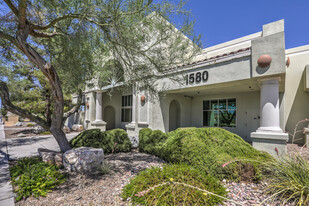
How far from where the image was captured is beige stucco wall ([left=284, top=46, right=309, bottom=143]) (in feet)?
29.6

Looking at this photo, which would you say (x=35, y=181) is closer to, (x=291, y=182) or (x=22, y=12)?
(x=22, y=12)

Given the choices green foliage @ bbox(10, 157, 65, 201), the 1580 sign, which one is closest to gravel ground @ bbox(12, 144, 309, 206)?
green foliage @ bbox(10, 157, 65, 201)

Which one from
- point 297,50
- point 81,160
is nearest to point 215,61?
point 297,50

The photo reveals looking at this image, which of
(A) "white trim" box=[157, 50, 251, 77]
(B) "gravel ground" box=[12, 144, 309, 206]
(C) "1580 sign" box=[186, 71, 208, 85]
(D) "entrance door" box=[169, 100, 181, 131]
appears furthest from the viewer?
(D) "entrance door" box=[169, 100, 181, 131]

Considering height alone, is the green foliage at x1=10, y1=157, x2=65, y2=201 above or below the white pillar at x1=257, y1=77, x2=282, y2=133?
below

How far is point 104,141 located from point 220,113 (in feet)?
25.9

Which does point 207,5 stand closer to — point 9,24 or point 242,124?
point 9,24

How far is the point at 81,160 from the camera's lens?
486 cm

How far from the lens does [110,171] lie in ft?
15.8

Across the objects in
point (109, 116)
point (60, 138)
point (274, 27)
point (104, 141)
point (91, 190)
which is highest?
point (274, 27)

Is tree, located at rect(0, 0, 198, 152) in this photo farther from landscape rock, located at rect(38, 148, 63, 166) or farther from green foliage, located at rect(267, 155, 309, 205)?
green foliage, located at rect(267, 155, 309, 205)

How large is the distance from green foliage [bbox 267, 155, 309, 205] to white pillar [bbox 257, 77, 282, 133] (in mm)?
2964

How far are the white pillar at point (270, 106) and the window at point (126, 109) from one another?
400 inches

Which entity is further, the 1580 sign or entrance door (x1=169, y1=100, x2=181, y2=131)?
entrance door (x1=169, y1=100, x2=181, y2=131)
